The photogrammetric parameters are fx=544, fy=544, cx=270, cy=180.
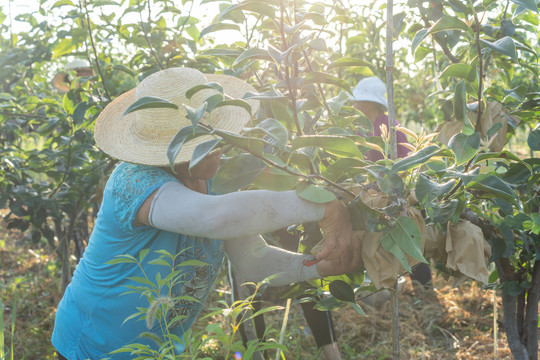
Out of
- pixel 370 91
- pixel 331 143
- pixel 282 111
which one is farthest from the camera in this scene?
pixel 370 91

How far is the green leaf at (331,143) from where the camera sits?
3.23 ft

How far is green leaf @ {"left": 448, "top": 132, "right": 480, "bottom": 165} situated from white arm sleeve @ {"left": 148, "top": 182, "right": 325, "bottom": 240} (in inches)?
11.0

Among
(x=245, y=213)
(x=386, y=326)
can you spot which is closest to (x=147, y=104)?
(x=245, y=213)

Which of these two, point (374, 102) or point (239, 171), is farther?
point (374, 102)

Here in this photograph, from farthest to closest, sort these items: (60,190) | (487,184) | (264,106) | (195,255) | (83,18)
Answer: (60,190) → (83,18) → (195,255) → (264,106) → (487,184)

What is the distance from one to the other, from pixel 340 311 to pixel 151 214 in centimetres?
235

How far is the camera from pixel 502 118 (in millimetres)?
1387

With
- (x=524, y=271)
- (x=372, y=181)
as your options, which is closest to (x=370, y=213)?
(x=372, y=181)

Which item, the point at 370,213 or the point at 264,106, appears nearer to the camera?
the point at 370,213

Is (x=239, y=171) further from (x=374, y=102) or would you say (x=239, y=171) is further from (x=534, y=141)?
(x=374, y=102)

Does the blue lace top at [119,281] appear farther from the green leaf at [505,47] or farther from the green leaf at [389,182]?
the green leaf at [505,47]

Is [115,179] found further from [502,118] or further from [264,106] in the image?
[502,118]

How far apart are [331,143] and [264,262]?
2.27 feet

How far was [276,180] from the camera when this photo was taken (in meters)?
1.11
